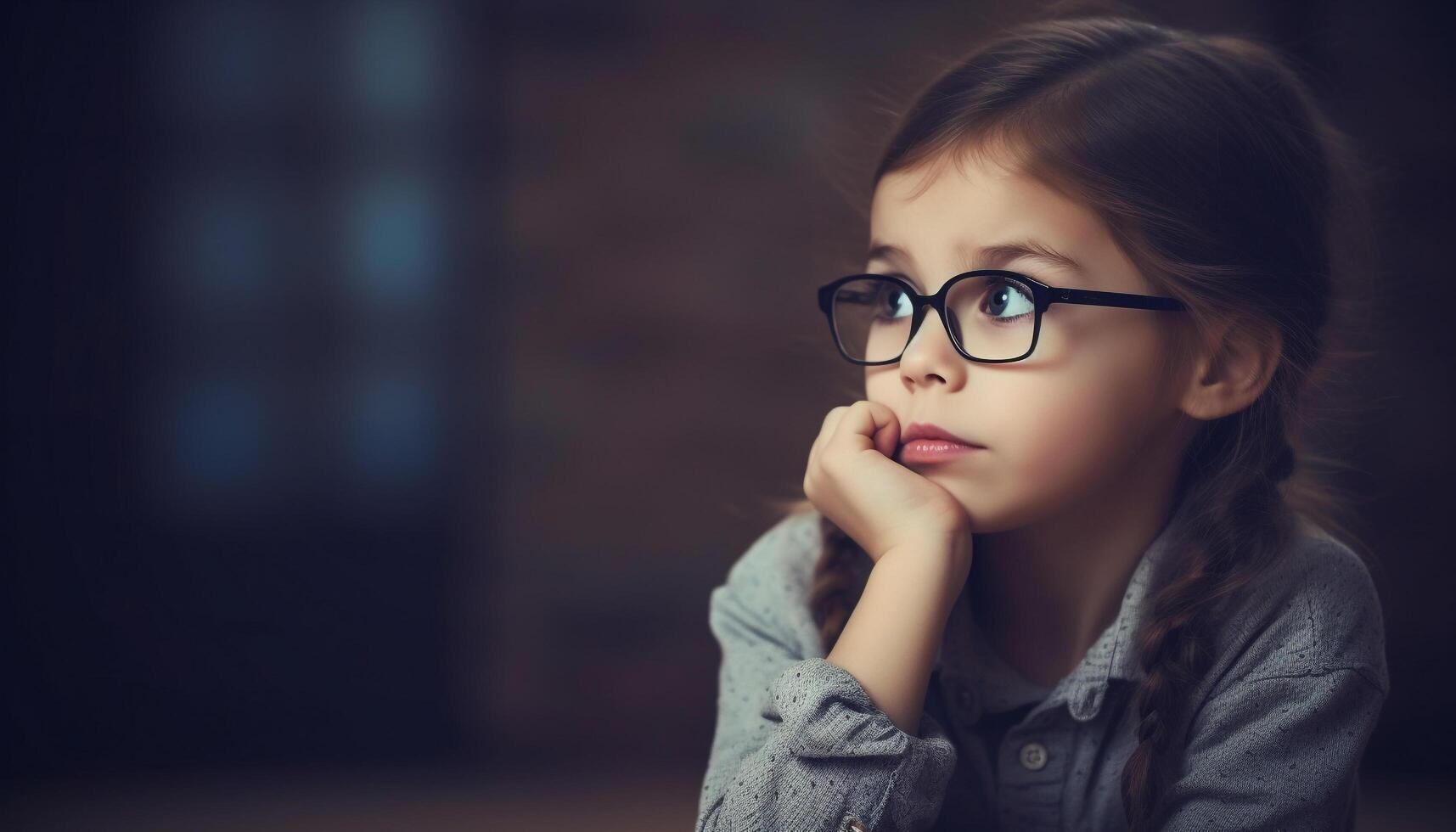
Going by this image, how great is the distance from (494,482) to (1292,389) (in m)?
1.51

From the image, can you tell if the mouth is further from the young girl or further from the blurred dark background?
the blurred dark background

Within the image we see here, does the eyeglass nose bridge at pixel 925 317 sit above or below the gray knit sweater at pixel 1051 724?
above

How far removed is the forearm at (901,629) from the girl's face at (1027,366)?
0.08 metres

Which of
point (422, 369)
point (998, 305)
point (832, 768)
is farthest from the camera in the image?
point (422, 369)

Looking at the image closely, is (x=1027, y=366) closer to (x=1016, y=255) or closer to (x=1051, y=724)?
(x=1016, y=255)

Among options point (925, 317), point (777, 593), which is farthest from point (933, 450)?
point (777, 593)

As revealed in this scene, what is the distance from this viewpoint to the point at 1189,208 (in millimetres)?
966

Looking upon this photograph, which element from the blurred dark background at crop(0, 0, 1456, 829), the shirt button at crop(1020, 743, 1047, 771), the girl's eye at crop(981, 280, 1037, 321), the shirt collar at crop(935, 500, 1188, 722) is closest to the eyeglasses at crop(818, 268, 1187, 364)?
the girl's eye at crop(981, 280, 1037, 321)

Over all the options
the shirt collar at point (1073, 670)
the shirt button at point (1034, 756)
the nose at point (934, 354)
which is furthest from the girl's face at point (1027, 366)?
the shirt button at point (1034, 756)

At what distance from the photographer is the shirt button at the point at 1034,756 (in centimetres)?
103

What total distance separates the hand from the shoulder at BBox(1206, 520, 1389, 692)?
0.87ft

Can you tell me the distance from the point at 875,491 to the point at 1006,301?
0.65ft

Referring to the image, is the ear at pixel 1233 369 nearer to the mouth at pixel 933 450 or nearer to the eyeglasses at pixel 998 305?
the eyeglasses at pixel 998 305

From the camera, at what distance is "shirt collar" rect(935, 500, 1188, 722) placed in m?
0.99
